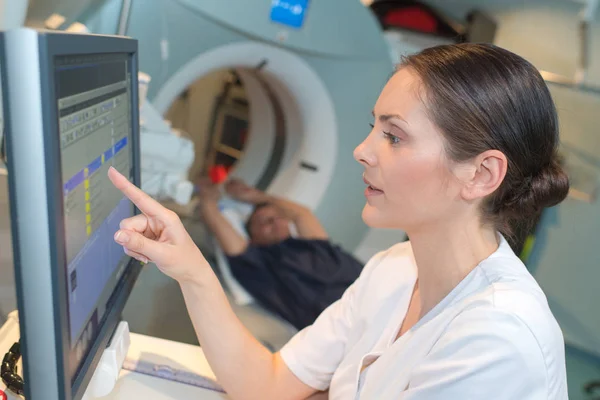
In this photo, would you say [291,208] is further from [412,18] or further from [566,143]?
[566,143]

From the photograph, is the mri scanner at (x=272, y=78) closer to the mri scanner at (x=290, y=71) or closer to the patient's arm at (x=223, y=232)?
the mri scanner at (x=290, y=71)

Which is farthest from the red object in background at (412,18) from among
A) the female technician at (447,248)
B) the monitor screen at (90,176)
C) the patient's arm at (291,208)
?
the monitor screen at (90,176)

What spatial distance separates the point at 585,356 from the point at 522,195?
7.17 feet

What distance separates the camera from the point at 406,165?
82 cm

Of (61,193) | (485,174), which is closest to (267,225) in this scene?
(485,174)

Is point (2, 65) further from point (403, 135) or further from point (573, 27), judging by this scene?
point (573, 27)

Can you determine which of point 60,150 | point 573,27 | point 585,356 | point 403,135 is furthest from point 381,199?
point 585,356

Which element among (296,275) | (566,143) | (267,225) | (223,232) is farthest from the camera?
(566,143)

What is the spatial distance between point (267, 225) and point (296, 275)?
15.5 inches

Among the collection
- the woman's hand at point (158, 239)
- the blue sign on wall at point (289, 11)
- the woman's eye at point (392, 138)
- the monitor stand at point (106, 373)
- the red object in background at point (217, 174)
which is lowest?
the red object in background at point (217, 174)

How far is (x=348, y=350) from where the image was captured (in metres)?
0.98

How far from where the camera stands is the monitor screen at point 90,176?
1.79 ft

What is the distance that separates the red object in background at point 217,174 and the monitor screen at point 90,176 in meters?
1.94

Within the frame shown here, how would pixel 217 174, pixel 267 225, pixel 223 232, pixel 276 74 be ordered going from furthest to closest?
pixel 217 174 → pixel 267 225 → pixel 223 232 → pixel 276 74
